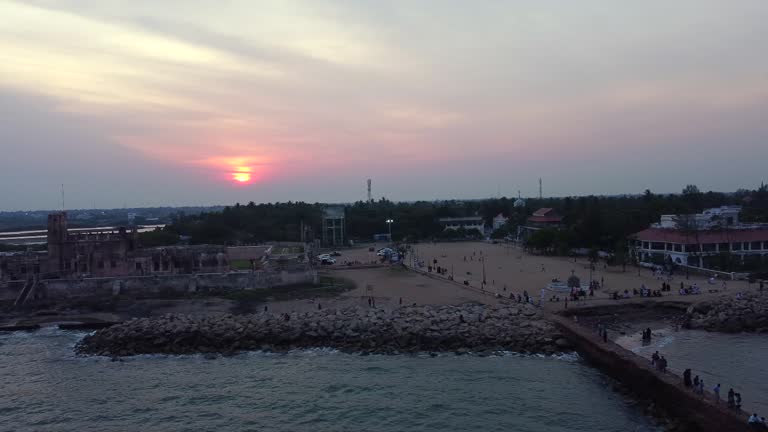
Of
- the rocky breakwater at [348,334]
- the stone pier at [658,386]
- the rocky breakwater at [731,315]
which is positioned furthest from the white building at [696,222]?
the stone pier at [658,386]

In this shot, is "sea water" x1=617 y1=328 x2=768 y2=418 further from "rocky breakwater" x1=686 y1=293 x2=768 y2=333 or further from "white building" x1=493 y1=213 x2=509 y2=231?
"white building" x1=493 y1=213 x2=509 y2=231

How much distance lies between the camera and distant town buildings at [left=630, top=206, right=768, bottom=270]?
46.1 meters

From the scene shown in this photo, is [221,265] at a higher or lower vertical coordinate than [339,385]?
higher

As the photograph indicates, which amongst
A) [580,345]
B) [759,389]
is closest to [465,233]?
[580,345]

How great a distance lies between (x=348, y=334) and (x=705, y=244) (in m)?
33.8

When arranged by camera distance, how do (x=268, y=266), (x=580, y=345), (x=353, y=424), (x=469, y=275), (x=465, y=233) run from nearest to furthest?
(x=353, y=424), (x=580, y=345), (x=268, y=266), (x=469, y=275), (x=465, y=233)

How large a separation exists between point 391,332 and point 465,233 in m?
65.3

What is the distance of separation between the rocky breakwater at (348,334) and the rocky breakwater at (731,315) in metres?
8.53

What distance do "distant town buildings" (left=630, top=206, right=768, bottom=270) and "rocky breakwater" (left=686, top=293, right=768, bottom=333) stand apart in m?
13.7

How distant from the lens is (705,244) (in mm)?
48094

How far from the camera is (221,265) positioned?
45.9 meters

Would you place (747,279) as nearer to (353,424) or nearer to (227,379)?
(353,424)

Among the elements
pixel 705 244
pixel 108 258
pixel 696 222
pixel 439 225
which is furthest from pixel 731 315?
pixel 439 225

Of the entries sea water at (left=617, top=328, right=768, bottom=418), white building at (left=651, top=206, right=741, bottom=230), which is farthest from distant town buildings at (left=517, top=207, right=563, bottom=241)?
sea water at (left=617, top=328, right=768, bottom=418)
